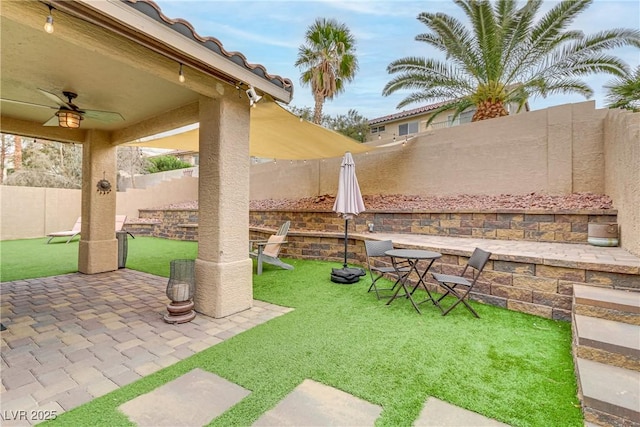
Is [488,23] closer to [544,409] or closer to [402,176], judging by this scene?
[402,176]

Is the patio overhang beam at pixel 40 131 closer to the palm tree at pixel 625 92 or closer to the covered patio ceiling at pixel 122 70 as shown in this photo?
the covered patio ceiling at pixel 122 70

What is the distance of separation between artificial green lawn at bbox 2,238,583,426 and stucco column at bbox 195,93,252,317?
0.89m

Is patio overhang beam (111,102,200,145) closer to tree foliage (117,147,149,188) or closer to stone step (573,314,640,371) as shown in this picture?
stone step (573,314,640,371)

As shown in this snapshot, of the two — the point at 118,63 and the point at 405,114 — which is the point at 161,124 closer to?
the point at 118,63

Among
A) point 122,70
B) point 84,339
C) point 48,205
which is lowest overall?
point 84,339

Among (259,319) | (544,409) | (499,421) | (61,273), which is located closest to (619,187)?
(544,409)

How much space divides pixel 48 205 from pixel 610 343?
1949 cm

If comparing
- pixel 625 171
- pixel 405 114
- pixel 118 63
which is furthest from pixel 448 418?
pixel 405 114

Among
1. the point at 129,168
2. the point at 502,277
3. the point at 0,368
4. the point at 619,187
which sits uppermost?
the point at 129,168

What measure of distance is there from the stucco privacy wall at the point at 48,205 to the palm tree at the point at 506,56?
46.1 feet

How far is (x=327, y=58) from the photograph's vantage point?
1332cm

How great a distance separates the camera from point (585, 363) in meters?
2.74

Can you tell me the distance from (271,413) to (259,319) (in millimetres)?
2041

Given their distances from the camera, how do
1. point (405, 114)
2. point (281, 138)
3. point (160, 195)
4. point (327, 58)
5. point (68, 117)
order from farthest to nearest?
point (405, 114) < point (160, 195) < point (327, 58) < point (281, 138) < point (68, 117)
